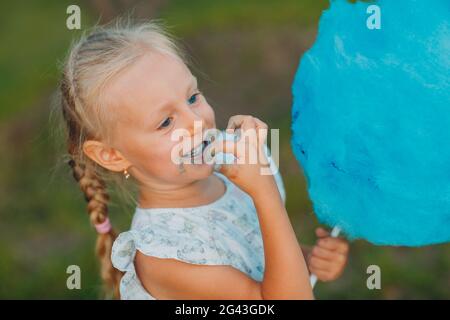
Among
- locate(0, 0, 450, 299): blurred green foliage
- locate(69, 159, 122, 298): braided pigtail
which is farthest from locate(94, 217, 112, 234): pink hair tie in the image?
locate(0, 0, 450, 299): blurred green foliage

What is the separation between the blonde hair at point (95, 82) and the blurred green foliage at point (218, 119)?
2.45ft

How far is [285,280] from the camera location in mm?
1521

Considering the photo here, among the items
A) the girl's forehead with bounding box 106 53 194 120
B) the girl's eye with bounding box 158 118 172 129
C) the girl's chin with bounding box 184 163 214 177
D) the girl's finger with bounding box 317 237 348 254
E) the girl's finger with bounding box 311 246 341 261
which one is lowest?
the girl's finger with bounding box 311 246 341 261

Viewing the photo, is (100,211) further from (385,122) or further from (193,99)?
(385,122)

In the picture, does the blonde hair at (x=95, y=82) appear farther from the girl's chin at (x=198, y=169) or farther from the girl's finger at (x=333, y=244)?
the girl's finger at (x=333, y=244)

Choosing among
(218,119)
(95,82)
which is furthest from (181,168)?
(218,119)

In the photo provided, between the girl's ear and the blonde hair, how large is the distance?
2 cm

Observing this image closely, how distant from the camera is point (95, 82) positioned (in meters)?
1.63

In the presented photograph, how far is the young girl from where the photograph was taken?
154 centimetres

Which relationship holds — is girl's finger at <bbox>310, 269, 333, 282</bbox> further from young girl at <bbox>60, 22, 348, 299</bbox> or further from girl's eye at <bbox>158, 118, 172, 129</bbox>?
girl's eye at <bbox>158, 118, 172, 129</bbox>

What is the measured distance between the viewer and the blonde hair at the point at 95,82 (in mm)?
1631

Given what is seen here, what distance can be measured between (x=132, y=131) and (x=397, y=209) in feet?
2.01

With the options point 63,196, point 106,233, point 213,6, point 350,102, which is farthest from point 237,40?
point 350,102

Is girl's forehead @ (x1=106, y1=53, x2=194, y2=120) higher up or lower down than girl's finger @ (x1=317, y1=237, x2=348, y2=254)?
higher up
